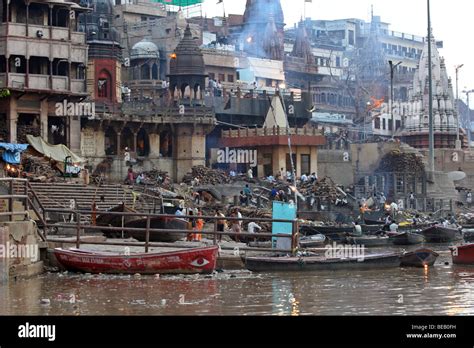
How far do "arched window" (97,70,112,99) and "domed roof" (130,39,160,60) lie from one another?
13200 mm

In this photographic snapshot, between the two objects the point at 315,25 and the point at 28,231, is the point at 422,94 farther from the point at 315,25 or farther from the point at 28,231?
the point at 28,231

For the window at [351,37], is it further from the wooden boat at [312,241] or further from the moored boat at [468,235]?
the wooden boat at [312,241]

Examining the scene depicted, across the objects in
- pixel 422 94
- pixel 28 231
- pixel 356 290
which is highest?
pixel 422 94

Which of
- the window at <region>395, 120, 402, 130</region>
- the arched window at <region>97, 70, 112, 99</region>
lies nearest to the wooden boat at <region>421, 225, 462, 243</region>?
the arched window at <region>97, 70, 112, 99</region>

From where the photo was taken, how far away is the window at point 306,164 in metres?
53.2

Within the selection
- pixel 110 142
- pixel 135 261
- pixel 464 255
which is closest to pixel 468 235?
pixel 464 255

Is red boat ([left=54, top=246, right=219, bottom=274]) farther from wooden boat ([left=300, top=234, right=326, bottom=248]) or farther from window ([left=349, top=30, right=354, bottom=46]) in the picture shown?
window ([left=349, top=30, right=354, bottom=46])

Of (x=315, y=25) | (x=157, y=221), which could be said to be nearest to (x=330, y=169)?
(x=157, y=221)

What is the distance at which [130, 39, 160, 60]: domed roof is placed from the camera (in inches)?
2547

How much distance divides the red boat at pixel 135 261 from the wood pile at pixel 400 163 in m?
35.0

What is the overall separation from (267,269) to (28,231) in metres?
5.62

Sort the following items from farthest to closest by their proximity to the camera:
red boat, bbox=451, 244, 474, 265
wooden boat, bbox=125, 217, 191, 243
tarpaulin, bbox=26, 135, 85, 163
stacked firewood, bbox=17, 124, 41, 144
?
1. stacked firewood, bbox=17, 124, 41, 144
2. tarpaulin, bbox=26, 135, 85, 163
3. red boat, bbox=451, 244, 474, 265
4. wooden boat, bbox=125, 217, 191, 243

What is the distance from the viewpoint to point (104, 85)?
169ft
